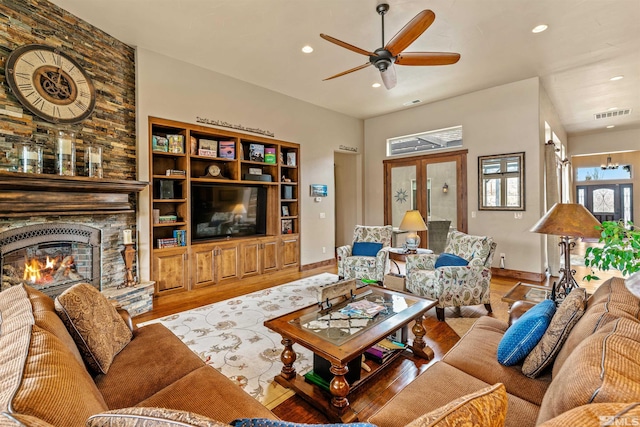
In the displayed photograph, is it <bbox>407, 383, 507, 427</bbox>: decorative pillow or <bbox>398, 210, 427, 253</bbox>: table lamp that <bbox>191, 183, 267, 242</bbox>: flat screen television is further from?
<bbox>407, 383, 507, 427</bbox>: decorative pillow

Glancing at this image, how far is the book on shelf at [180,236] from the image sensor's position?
4.15 m

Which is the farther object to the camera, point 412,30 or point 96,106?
point 96,106

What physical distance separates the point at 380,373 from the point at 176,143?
3808 mm

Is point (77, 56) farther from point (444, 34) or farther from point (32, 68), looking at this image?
A: point (444, 34)

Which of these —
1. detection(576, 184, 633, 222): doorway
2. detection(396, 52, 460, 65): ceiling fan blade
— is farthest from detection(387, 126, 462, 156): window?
detection(576, 184, 633, 222): doorway

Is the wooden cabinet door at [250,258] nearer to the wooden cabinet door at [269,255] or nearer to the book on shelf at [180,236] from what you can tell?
the wooden cabinet door at [269,255]

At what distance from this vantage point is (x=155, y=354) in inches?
67.8

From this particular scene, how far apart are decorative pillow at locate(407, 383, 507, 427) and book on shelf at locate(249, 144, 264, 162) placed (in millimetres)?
4770

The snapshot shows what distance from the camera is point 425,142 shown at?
6.20 m

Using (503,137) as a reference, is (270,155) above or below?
below

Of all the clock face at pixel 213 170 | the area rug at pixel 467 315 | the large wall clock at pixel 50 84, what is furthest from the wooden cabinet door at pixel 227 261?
the area rug at pixel 467 315

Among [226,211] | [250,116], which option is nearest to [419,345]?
[226,211]

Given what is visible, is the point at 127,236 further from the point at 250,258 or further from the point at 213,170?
the point at 250,258

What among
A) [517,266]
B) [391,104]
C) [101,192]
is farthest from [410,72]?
[101,192]
